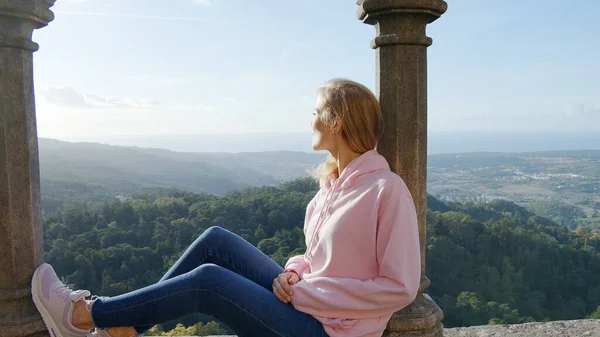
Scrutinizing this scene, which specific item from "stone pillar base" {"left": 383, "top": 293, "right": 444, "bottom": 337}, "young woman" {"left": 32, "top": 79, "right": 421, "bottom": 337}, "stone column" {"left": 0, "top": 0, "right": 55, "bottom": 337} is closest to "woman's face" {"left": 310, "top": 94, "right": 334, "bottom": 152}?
"young woman" {"left": 32, "top": 79, "right": 421, "bottom": 337}

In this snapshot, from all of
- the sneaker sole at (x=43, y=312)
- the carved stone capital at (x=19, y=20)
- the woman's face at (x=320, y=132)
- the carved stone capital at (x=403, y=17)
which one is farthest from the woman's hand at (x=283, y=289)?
the carved stone capital at (x=19, y=20)

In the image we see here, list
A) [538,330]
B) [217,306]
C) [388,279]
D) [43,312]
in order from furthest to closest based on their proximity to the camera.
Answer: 1. [538,330]
2. [43,312]
3. [217,306]
4. [388,279]

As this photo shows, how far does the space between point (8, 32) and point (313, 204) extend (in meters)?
1.64

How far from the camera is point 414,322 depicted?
7.68ft

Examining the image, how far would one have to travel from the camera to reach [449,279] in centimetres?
2183

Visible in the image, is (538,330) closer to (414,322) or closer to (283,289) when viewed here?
(414,322)

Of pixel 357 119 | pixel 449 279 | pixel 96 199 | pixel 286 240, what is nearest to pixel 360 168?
pixel 357 119

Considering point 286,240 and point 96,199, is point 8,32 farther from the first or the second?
point 96,199

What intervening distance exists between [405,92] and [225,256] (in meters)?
1.17

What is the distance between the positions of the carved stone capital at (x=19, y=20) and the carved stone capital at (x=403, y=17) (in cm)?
154

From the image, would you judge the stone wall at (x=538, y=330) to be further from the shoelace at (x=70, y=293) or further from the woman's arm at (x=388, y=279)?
the shoelace at (x=70, y=293)

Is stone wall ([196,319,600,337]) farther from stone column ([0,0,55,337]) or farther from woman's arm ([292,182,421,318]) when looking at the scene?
stone column ([0,0,55,337])

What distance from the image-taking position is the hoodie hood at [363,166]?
2.05m

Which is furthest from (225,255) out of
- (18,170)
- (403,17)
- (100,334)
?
(403,17)
